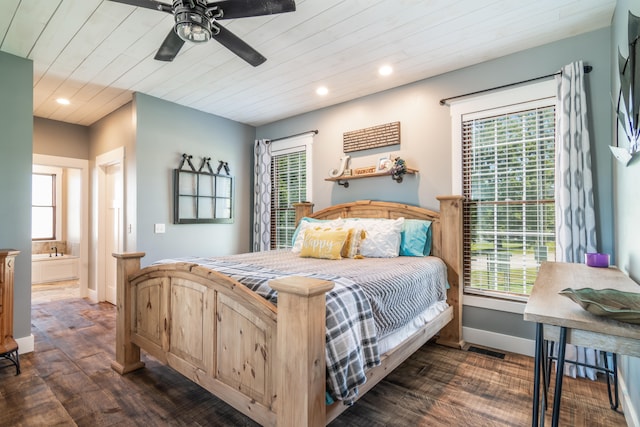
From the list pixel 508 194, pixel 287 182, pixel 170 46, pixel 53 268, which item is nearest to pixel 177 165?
pixel 287 182

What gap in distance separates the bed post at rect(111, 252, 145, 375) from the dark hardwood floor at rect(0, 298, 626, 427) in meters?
Answer: 0.07

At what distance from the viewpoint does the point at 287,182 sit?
4.66 m

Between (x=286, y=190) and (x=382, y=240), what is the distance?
6.76 ft

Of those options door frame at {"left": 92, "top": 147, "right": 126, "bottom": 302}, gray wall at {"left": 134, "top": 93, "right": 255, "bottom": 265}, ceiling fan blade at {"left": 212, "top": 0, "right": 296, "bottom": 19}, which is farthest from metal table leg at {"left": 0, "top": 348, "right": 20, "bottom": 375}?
ceiling fan blade at {"left": 212, "top": 0, "right": 296, "bottom": 19}

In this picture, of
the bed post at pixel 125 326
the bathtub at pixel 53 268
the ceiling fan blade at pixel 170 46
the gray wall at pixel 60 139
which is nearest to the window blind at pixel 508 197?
the ceiling fan blade at pixel 170 46

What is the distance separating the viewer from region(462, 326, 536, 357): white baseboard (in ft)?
9.01

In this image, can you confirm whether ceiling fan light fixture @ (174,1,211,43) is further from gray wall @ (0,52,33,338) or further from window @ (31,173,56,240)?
window @ (31,173,56,240)

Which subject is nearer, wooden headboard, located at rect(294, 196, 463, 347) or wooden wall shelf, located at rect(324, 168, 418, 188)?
wooden headboard, located at rect(294, 196, 463, 347)

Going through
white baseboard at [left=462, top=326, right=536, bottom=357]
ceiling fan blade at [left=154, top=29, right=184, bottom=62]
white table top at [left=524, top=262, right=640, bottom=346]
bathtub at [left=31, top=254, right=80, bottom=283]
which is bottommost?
white baseboard at [left=462, top=326, right=536, bottom=357]

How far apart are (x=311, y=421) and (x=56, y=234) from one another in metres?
7.24

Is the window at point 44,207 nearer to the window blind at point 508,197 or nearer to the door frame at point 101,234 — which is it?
the door frame at point 101,234

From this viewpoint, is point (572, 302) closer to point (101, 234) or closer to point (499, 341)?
point (499, 341)

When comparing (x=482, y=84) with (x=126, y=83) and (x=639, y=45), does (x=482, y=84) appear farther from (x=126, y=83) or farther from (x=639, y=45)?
(x=126, y=83)

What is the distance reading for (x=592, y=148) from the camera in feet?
8.13
